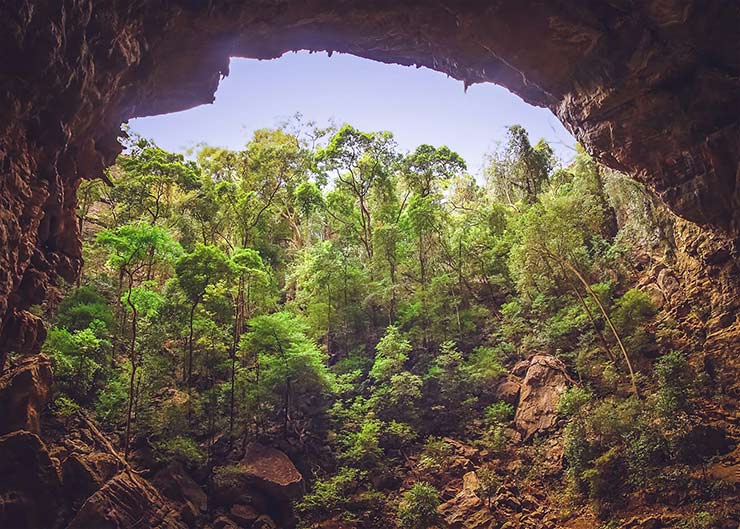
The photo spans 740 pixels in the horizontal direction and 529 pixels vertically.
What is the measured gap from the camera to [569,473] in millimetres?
11336

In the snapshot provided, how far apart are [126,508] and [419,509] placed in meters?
7.02

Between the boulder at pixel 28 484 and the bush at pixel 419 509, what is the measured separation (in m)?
7.90

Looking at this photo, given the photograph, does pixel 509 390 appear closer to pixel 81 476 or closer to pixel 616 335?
pixel 616 335

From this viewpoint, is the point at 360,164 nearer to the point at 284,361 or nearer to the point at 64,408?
the point at 284,361

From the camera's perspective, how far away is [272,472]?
42.9ft

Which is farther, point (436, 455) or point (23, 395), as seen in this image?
point (436, 455)

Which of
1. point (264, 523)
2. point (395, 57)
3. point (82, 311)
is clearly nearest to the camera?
point (264, 523)

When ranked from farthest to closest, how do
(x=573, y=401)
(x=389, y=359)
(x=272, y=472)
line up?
(x=389, y=359) < (x=272, y=472) < (x=573, y=401)

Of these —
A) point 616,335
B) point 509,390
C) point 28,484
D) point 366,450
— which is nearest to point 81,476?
point 28,484

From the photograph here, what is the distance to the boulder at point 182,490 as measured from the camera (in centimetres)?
1126

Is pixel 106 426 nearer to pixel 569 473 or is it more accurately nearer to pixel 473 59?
pixel 569 473

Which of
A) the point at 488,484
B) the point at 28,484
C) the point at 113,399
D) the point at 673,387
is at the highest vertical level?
the point at 113,399

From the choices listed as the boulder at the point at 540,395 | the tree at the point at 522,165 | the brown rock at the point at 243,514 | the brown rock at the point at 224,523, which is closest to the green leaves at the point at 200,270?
the brown rock at the point at 243,514

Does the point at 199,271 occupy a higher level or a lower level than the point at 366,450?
higher
